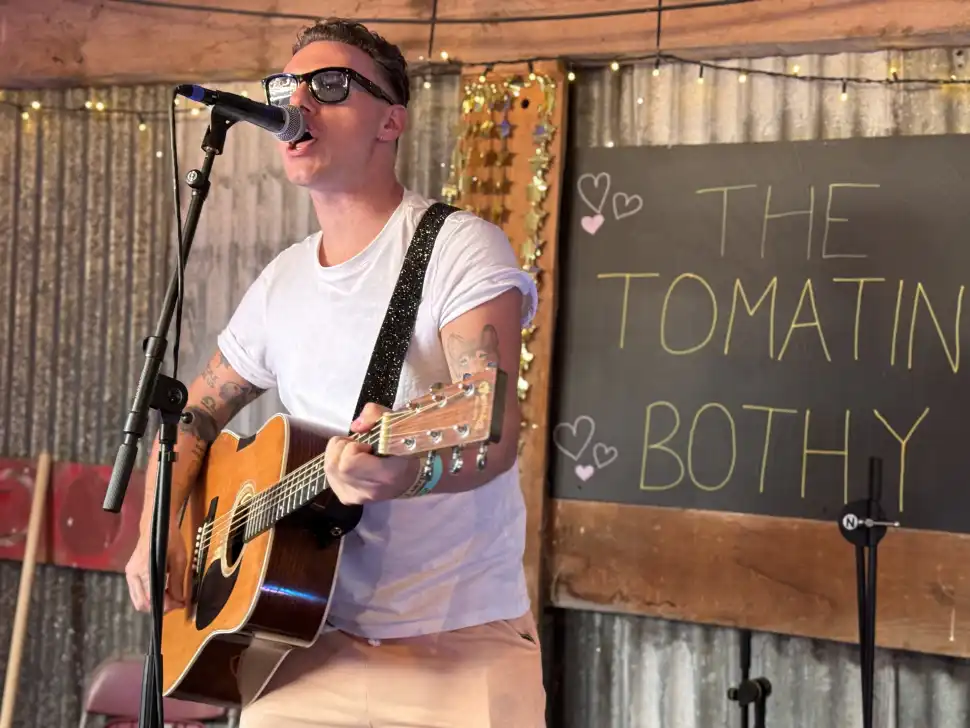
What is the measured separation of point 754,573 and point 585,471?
0.56 meters

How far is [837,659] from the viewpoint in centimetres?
288

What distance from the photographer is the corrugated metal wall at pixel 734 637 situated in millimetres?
2818

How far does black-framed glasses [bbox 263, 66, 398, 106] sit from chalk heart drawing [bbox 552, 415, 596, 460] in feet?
4.52

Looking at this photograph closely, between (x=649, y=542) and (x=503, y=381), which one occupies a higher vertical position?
(x=503, y=381)

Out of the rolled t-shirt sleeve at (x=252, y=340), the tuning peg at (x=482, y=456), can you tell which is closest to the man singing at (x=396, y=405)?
the rolled t-shirt sleeve at (x=252, y=340)

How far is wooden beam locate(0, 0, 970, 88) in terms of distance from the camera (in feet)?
9.23

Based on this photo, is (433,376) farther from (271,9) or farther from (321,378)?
(271,9)

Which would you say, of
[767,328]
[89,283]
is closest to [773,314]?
[767,328]

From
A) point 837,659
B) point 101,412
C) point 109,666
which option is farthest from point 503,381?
point 101,412

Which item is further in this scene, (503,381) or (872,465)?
(872,465)

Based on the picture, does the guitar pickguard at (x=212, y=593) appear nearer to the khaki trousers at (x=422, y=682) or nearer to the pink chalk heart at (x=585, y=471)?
the khaki trousers at (x=422, y=682)

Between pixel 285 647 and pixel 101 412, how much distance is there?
2.14 metres

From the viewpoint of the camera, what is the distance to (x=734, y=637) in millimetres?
2973

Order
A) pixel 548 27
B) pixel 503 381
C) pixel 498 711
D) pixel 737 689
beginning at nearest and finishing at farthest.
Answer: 1. pixel 503 381
2. pixel 498 711
3. pixel 737 689
4. pixel 548 27
